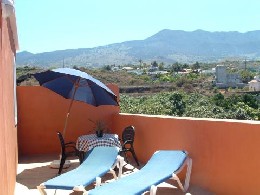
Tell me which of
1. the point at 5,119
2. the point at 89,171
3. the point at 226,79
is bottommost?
the point at 226,79

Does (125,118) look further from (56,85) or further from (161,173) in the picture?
(161,173)

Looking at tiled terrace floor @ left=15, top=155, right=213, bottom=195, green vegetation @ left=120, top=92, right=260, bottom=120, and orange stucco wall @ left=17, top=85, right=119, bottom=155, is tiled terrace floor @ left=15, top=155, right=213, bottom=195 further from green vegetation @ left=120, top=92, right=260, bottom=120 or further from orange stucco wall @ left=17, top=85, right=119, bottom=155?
green vegetation @ left=120, top=92, right=260, bottom=120

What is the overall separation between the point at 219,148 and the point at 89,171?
69.6 inches

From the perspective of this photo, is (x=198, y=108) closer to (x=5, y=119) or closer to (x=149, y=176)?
(x=149, y=176)

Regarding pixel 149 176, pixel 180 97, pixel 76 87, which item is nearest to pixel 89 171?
pixel 149 176

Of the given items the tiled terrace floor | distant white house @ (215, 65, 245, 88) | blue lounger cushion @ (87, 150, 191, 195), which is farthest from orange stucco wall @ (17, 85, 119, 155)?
distant white house @ (215, 65, 245, 88)

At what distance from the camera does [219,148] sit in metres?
5.58

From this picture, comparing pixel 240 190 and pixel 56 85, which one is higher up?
pixel 56 85

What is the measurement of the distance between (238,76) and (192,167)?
262ft

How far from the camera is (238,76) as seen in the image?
3265 inches

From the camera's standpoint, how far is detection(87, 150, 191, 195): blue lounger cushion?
4.55 m

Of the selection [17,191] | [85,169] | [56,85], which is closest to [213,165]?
[85,169]

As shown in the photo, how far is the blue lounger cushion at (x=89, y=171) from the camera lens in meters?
4.88

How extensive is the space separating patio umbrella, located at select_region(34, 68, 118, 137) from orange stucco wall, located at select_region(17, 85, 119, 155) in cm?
93
